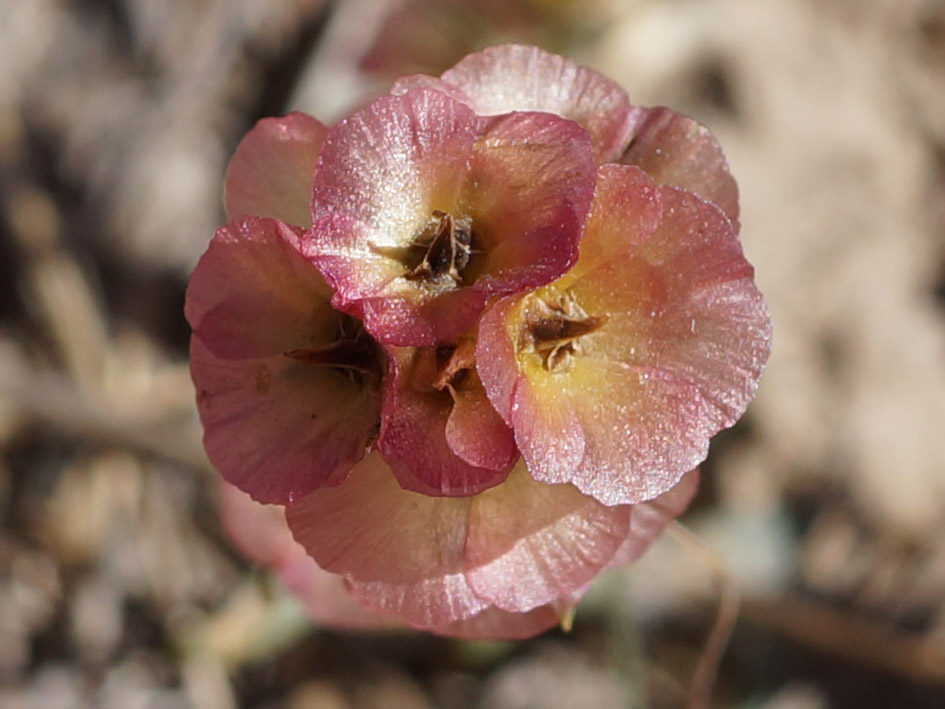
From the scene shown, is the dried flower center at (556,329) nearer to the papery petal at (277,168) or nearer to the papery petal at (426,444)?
the papery petal at (426,444)

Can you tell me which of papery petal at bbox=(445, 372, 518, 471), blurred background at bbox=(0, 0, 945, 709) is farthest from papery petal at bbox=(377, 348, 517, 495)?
blurred background at bbox=(0, 0, 945, 709)

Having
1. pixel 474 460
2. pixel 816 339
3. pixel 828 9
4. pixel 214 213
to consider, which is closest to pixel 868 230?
pixel 816 339

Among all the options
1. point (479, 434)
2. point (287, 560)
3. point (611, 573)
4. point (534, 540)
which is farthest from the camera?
point (611, 573)

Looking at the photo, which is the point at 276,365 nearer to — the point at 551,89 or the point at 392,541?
the point at 392,541

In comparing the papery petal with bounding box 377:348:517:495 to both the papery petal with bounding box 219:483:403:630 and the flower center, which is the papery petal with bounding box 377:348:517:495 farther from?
the papery petal with bounding box 219:483:403:630

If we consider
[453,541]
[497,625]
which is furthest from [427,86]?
[497,625]

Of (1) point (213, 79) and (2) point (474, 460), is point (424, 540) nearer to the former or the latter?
(2) point (474, 460)
